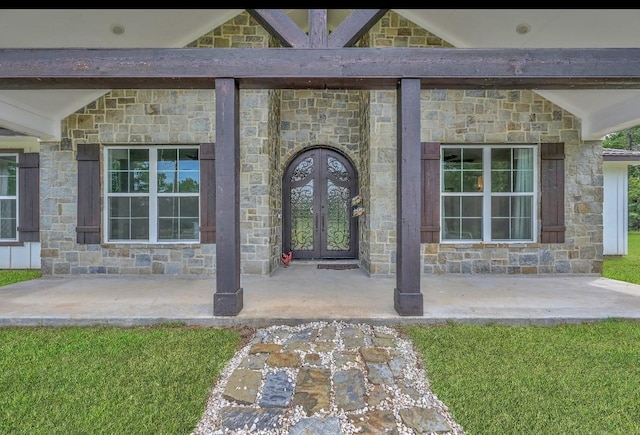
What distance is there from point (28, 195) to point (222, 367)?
243 inches

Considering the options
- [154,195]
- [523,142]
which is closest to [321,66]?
[154,195]

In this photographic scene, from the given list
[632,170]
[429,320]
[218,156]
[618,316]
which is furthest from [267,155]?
[632,170]

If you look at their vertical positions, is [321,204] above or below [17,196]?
below

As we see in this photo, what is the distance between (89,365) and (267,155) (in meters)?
3.59

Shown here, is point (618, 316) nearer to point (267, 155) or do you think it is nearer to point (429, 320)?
point (429, 320)

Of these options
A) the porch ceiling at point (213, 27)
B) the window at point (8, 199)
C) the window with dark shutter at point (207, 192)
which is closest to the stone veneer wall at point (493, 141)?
the porch ceiling at point (213, 27)

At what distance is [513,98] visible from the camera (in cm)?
530

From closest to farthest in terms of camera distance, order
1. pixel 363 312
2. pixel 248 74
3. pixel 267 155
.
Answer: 1. pixel 248 74
2. pixel 363 312
3. pixel 267 155

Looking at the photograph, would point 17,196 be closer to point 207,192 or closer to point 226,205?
point 207,192

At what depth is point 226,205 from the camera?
3.25m

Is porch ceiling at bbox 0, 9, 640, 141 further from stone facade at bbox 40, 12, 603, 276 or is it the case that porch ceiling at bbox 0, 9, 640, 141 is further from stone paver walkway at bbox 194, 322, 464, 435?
stone paver walkway at bbox 194, 322, 464, 435

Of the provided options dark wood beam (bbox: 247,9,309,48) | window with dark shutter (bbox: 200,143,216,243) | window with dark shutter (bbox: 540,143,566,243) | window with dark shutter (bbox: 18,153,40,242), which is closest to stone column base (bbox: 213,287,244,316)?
window with dark shutter (bbox: 200,143,216,243)

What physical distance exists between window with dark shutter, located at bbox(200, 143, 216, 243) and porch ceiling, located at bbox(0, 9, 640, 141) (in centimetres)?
158

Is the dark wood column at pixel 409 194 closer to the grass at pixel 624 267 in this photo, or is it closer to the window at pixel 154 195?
the window at pixel 154 195
